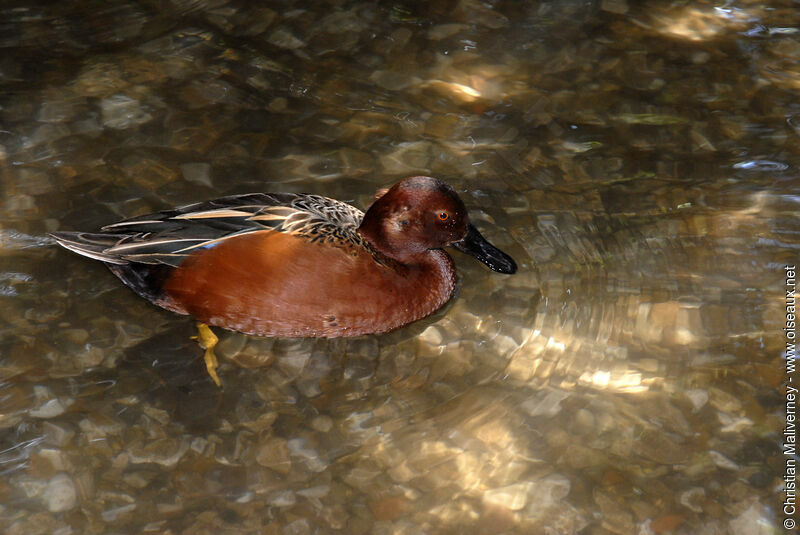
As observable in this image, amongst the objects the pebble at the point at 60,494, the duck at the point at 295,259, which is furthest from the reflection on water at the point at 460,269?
the duck at the point at 295,259

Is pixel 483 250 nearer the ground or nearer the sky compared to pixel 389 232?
nearer the ground

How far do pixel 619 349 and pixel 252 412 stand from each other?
69.7 inches

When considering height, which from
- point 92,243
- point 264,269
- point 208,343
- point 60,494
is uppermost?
point 264,269

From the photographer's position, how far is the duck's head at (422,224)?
4.15 metres

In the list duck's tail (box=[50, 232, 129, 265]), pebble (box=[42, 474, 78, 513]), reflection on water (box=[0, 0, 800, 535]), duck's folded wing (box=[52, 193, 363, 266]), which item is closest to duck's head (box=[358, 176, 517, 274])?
duck's folded wing (box=[52, 193, 363, 266])

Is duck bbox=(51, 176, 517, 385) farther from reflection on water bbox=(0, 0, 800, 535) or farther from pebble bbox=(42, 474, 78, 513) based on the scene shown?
pebble bbox=(42, 474, 78, 513)

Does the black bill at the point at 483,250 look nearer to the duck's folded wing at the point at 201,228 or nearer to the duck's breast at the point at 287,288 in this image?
the duck's breast at the point at 287,288

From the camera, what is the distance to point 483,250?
14.2 ft

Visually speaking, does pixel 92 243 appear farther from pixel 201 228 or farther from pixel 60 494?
pixel 60 494

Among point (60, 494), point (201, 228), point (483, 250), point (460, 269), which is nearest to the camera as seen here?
point (60, 494)

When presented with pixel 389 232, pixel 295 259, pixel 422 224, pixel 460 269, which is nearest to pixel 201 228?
pixel 295 259

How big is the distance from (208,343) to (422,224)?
46.8 inches

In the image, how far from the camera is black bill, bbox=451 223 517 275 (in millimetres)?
4293

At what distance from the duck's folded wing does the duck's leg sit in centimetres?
38
